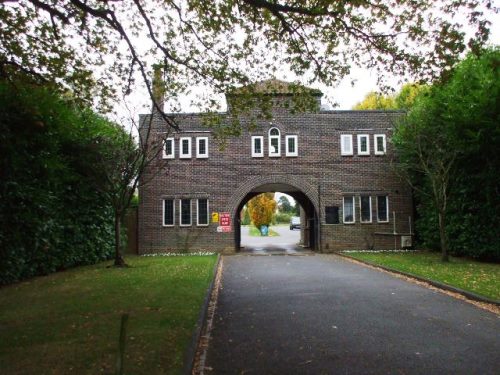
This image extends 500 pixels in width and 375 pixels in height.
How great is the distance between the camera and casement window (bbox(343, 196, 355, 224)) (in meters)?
23.8

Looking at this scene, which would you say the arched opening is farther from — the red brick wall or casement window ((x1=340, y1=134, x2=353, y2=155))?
casement window ((x1=340, y1=134, x2=353, y2=155))

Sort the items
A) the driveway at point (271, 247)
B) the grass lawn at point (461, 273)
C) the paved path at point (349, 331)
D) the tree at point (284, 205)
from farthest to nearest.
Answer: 1. the tree at point (284, 205)
2. the driveway at point (271, 247)
3. the grass lawn at point (461, 273)
4. the paved path at point (349, 331)

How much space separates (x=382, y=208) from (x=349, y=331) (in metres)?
18.0

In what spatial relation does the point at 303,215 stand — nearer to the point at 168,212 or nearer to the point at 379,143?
the point at 379,143

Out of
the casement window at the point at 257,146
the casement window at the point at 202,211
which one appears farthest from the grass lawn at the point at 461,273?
the casement window at the point at 202,211

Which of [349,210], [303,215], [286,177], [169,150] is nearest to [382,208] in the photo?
[349,210]

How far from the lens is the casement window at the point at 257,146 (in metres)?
23.9

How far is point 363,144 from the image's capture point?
78.8ft

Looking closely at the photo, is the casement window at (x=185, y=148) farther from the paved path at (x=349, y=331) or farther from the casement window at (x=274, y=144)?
the paved path at (x=349, y=331)

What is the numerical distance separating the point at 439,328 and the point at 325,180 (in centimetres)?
1710

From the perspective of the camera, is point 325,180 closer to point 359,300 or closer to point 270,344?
point 359,300

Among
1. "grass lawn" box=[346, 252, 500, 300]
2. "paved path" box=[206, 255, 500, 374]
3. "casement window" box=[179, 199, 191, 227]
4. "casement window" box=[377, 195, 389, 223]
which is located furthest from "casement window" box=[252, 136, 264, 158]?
"paved path" box=[206, 255, 500, 374]

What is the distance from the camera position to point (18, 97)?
11.1 m

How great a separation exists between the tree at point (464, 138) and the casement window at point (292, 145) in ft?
20.7
